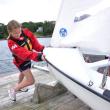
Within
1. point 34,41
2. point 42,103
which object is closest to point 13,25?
point 34,41

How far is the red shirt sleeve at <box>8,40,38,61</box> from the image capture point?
4.69m

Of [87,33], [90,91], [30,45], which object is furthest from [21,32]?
[90,91]

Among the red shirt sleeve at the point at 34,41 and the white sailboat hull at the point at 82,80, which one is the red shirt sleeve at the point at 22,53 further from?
the white sailboat hull at the point at 82,80

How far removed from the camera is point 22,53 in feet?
15.8

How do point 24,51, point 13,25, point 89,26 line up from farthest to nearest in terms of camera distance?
point 13,25
point 24,51
point 89,26

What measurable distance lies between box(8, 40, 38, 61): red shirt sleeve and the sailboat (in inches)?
8.5

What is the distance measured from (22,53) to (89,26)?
1220 millimetres

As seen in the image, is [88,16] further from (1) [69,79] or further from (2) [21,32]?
(2) [21,32]

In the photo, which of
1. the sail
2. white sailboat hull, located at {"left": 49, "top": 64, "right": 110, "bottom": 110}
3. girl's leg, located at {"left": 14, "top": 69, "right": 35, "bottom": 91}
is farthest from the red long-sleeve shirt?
white sailboat hull, located at {"left": 49, "top": 64, "right": 110, "bottom": 110}

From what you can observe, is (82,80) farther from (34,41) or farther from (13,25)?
(34,41)

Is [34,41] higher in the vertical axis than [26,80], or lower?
higher

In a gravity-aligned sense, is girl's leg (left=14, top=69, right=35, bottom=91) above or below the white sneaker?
above

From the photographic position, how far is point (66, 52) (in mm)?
4160

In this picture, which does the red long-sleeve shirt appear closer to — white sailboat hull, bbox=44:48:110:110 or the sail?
the sail
